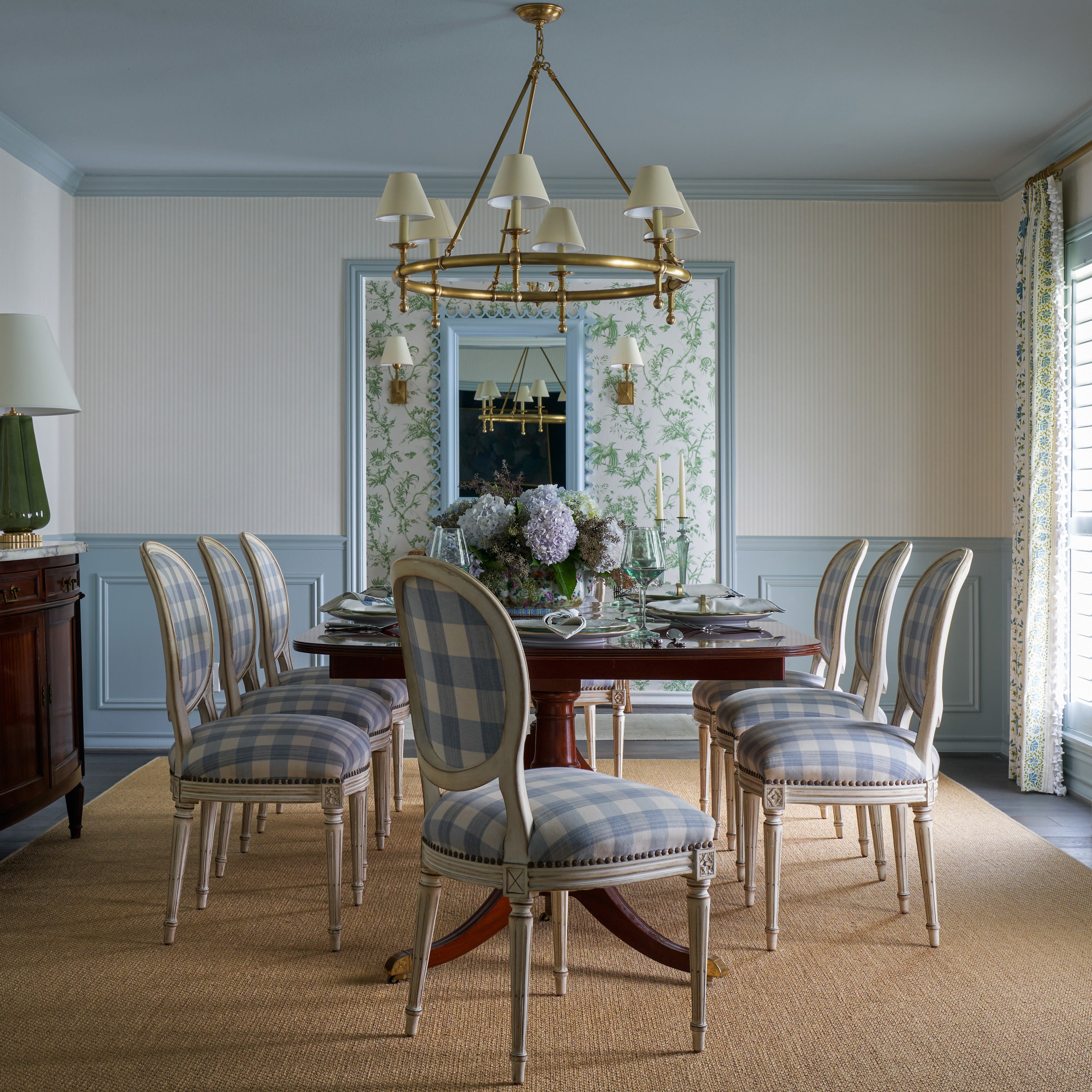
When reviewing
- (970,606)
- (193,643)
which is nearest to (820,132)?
(970,606)

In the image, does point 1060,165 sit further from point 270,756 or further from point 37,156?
point 37,156

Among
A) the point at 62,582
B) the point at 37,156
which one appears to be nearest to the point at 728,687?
the point at 62,582

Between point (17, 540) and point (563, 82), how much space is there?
7.73 feet

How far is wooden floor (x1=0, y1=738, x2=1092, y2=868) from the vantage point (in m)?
3.35

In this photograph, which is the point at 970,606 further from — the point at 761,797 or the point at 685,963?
the point at 685,963

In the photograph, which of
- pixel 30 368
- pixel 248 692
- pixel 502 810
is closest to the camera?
pixel 502 810

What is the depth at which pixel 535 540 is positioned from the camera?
8.07 ft

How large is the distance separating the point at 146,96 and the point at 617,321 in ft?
7.35

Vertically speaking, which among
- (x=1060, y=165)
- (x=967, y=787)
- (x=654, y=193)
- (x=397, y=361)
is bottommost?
(x=967, y=787)

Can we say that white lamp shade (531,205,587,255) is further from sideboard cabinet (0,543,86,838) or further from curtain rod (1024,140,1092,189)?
curtain rod (1024,140,1092,189)

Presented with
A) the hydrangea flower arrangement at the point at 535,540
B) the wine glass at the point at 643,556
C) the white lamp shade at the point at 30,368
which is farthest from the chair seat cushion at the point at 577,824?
the white lamp shade at the point at 30,368

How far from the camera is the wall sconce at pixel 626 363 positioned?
15.8 ft

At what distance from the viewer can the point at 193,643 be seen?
2.57 m

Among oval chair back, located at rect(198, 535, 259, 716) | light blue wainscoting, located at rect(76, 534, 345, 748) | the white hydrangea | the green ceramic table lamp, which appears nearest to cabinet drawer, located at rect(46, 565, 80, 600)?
the green ceramic table lamp
